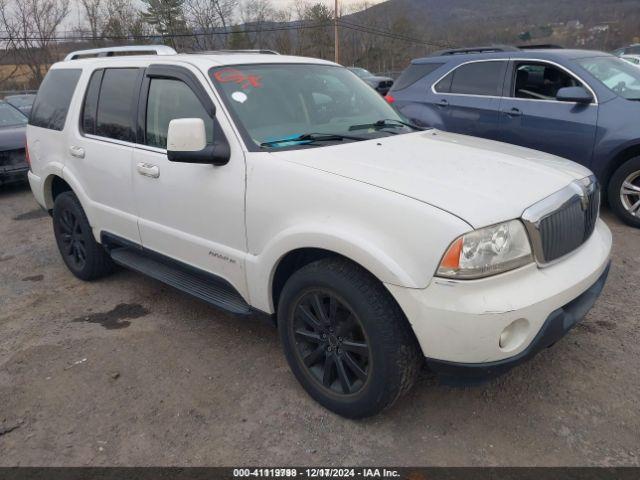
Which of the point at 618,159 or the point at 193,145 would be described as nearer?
the point at 193,145

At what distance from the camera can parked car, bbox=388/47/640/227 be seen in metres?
5.41

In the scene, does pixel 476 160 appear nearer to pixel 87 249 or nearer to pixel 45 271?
pixel 87 249

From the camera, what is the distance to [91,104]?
13.8 ft

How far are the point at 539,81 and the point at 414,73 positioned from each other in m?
1.71

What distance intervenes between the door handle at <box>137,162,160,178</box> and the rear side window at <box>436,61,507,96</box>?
4.35 meters

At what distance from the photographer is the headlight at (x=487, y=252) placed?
2215mm

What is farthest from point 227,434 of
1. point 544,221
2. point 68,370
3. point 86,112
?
point 86,112

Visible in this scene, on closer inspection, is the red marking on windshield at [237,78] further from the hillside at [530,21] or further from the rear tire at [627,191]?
the hillside at [530,21]

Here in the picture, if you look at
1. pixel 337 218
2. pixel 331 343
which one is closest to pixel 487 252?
pixel 337 218

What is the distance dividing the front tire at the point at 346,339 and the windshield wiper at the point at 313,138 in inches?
30.9

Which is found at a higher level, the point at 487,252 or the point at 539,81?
the point at 539,81

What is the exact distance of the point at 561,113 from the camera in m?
5.68

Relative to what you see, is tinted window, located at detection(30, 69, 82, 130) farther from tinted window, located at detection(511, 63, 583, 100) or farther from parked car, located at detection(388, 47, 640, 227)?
tinted window, located at detection(511, 63, 583, 100)

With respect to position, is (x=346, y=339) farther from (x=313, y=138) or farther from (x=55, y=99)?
(x=55, y=99)
